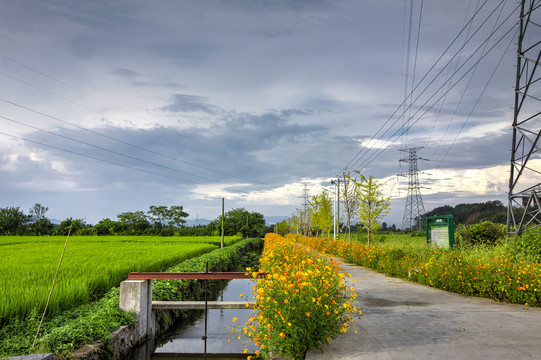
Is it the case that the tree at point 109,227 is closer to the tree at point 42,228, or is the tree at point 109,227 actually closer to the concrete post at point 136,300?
the tree at point 42,228

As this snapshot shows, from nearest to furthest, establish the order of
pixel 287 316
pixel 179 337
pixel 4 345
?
pixel 287 316 < pixel 4 345 < pixel 179 337

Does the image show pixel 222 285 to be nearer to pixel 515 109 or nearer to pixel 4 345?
pixel 4 345

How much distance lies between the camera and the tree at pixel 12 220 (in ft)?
180

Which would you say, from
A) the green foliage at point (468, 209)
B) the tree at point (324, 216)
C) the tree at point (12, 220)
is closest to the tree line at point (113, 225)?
the tree at point (12, 220)

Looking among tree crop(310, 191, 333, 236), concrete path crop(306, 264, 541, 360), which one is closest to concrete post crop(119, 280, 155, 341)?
concrete path crop(306, 264, 541, 360)

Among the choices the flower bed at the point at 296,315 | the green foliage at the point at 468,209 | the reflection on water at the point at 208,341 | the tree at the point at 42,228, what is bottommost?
the reflection on water at the point at 208,341

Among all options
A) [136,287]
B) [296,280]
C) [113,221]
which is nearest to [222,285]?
[136,287]

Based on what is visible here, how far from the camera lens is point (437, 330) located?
6336mm

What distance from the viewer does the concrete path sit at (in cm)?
522

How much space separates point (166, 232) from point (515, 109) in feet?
183

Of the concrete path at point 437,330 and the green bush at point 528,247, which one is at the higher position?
the green bush at point 528,247

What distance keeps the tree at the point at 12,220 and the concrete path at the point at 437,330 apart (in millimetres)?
61603

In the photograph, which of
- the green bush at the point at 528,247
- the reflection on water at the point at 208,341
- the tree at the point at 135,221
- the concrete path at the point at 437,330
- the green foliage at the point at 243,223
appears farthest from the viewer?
the green foliage at the point at 243,223

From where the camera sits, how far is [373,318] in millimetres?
7207
